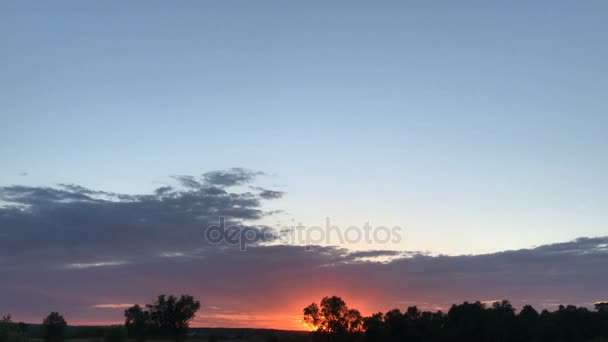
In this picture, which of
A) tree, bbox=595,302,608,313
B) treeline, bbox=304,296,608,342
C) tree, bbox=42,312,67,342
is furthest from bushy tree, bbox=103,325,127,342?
tree, bbox=595,302,608,313

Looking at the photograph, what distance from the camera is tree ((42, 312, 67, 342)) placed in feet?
381

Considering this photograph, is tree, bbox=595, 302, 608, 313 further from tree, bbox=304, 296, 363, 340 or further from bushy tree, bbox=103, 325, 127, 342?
bushy tree, bbox=103, 325, 127, 342

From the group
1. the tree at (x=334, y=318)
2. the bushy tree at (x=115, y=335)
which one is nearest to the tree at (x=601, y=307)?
the tree at (x=334, y=318)

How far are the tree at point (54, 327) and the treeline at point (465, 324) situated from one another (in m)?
46.9

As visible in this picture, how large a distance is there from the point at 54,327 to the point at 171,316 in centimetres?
2349

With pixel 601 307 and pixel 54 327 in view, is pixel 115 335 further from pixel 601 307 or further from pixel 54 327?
pixel 601 307

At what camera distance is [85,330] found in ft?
442

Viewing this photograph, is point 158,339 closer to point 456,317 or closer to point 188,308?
point 188,308

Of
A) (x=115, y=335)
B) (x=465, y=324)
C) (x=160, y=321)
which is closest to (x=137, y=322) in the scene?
(x=160, y=321)

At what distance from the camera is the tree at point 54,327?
11619cm

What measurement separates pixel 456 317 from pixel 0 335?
305 ft

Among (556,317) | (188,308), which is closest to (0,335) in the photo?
(188,308)

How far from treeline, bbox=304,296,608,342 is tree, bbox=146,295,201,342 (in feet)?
80.4

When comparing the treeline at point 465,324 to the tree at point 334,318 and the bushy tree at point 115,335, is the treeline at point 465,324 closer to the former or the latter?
the tree at point 334,318
